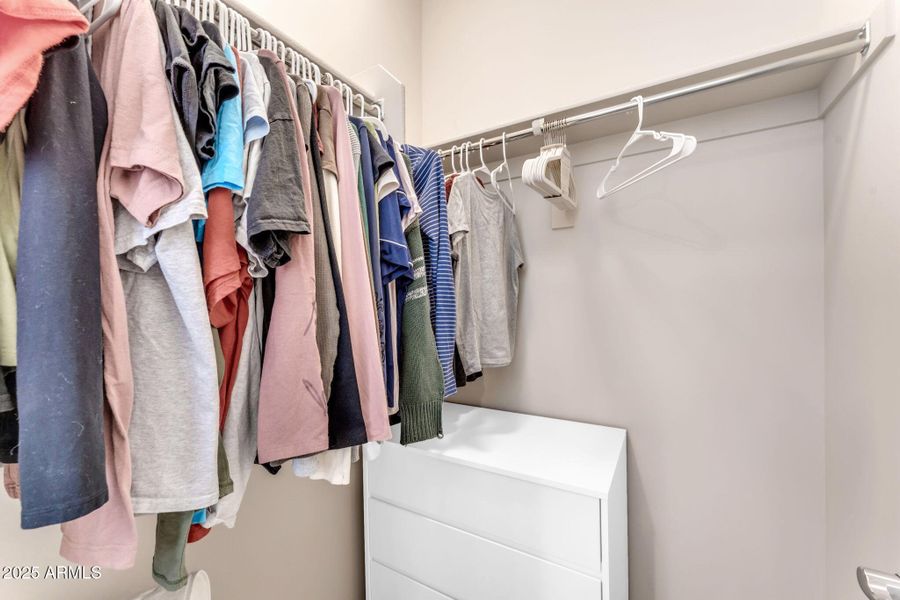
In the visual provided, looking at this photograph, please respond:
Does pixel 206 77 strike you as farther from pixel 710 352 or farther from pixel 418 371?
pixel 710 352

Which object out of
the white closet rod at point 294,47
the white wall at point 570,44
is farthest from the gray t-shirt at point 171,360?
the white wall at point 570,44

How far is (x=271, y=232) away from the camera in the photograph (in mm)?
538

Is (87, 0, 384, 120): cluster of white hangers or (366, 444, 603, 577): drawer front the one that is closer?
(87, 0, 384, 120): cluster of white hangers

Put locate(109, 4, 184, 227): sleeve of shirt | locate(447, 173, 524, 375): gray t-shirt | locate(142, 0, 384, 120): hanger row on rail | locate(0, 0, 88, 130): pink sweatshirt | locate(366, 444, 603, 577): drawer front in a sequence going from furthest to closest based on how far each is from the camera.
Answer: locate(447, 173, 524, 375): gray t-shirt, locate(366, 444, 603, 577): drawer front, locate(142, 0, 384, 120): hanger row on rail, locate(109, 4, 184, 227): sleeve of shirt, locate(0, 0, 88, 130): pink sweatshirt

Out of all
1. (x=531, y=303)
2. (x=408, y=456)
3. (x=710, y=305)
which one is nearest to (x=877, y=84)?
(x=710, y=305)

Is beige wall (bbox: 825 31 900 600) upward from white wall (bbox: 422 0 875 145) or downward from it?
downward

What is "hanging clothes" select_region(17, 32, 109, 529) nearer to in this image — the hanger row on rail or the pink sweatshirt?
the pink sweatshirt

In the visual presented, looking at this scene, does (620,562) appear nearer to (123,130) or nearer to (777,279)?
(777,279)

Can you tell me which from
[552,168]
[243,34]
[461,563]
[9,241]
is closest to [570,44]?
[552,168]

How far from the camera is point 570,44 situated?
1352mm

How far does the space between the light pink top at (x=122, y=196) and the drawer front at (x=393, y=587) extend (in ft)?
2.94

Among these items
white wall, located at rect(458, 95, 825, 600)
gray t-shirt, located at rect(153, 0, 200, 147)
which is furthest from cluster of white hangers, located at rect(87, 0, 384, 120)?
white wall, located at rect(458, 95, 825, 600)

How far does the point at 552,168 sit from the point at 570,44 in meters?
0.62

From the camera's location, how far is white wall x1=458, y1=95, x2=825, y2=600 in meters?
0.99
